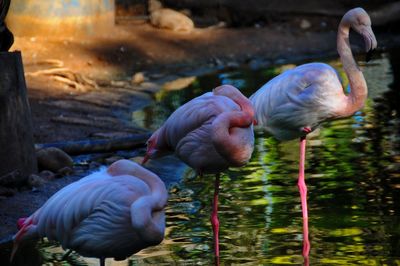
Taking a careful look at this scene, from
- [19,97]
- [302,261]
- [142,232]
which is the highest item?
[19,97]

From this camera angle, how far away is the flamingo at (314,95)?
602 cm

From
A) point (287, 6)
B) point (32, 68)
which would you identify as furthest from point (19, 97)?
point (287, 6)

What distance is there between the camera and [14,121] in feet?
22.1

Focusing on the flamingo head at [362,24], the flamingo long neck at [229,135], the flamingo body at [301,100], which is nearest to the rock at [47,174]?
the flamingo body at [301,100]

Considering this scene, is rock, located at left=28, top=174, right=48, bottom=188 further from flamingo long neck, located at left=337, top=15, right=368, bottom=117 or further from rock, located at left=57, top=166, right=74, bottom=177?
flamingo long neck, located at left=337, top=15, right=368, bottom=117

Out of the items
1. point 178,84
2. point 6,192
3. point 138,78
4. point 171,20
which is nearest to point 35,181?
point 6,192

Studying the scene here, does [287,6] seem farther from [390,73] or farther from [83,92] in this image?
[83,92]

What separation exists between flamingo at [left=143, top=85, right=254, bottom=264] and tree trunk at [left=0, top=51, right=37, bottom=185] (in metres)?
1.28

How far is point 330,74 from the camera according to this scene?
19.9ft

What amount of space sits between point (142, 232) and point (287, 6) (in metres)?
12.9

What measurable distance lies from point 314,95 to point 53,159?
7.46 ft

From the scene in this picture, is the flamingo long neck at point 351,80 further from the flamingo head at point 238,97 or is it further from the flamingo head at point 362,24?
the flamingo head at point 238,97

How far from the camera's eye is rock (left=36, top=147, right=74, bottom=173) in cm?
733

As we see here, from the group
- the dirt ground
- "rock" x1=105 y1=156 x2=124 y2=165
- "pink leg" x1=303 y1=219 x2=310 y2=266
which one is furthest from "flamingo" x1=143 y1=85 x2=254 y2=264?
"rock" x1=105 y1=156 x2=124 y2=165
